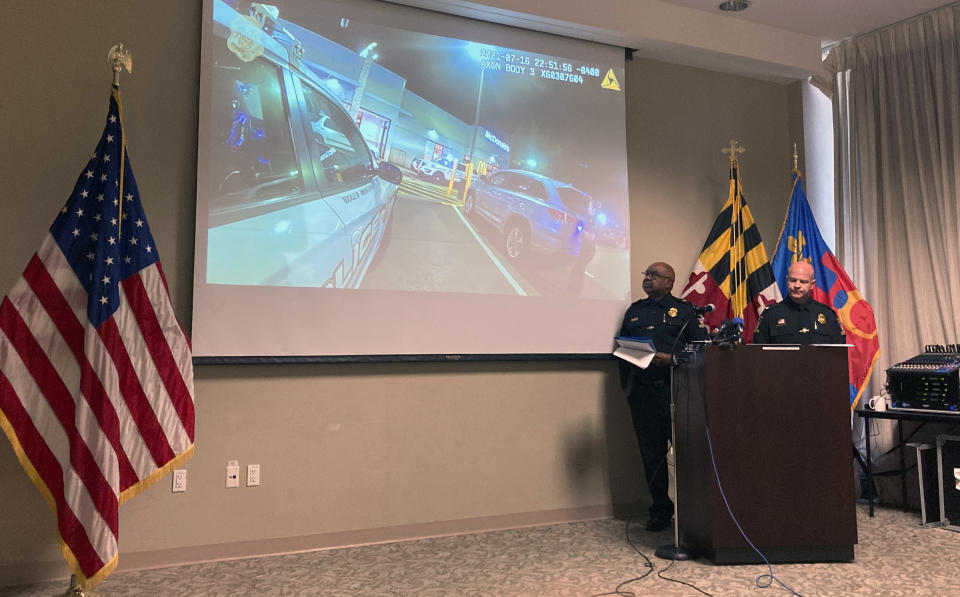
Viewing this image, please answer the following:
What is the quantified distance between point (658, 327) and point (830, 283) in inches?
56.4

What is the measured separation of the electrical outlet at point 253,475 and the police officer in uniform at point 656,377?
2.14 metres

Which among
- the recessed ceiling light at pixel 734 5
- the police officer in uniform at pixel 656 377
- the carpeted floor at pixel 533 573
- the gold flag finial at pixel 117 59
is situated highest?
the recessed ceiling light at pixel 734 5

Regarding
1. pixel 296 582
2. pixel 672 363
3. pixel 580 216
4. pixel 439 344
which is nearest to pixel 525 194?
pixel 580 216

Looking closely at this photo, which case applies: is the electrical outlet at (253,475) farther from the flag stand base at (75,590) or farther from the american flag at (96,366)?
the flag stand base at (75,590)

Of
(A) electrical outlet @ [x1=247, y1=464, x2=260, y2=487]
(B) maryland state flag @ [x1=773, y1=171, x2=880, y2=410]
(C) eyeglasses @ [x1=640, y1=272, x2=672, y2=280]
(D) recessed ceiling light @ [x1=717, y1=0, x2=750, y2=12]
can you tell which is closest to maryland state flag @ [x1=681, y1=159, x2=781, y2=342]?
(B) maryland state flag @ [x1=773, y1=171, x2=880, y2=410]

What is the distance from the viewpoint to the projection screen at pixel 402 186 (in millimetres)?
3543

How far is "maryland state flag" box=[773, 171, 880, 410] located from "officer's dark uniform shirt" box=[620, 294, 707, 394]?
108 centimetres

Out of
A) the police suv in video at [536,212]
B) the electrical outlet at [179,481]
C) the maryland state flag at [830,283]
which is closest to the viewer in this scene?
the electrical outlet at [179,481]

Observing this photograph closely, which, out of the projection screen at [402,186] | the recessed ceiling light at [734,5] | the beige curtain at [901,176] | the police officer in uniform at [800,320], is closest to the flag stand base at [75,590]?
the projection screen at [402,186]

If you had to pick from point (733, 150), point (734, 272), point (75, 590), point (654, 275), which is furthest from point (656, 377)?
point (75, 590)

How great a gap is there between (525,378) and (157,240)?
2128 millimetres

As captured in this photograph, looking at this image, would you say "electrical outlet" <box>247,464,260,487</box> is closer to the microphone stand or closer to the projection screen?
the projection screen

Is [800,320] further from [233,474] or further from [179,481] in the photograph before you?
[179,481]

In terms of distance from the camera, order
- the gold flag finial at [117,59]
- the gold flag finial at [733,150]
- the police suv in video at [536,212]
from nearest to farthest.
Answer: the gold flag finial at [117,59]
the police suv in video at [536,212]
the gold flag finial at [733,150]
